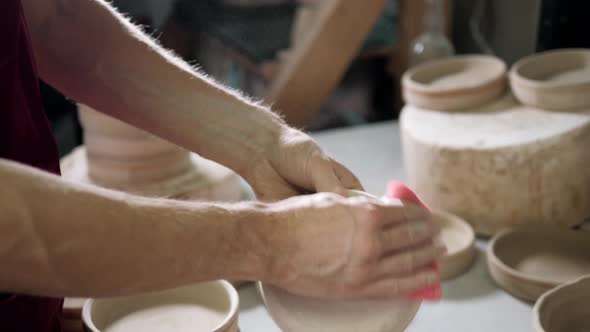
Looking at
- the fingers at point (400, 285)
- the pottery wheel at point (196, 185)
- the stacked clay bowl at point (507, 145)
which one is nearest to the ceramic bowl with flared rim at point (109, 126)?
the pottery wheel at point (196, 185)

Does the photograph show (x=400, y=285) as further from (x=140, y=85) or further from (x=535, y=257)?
(x=535, y=257)

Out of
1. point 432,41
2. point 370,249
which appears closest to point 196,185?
point 370,249

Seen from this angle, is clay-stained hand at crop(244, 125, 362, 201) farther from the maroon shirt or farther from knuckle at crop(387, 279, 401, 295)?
the maroon shirt

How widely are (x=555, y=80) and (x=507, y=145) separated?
1.22 ft

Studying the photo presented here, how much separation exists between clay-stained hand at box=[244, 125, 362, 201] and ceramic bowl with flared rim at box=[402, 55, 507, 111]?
92cm

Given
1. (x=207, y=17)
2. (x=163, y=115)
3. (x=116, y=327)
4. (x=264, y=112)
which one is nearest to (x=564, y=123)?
(x=264, y=112)

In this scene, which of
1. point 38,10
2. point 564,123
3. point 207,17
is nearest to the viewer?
point 38,10

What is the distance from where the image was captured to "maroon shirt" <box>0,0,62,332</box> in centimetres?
95

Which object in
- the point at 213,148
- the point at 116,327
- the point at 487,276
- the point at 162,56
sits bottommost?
the point at 487,276

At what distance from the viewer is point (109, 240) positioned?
746mm

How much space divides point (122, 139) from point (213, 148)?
2.29ft

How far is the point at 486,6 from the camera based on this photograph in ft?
8.74

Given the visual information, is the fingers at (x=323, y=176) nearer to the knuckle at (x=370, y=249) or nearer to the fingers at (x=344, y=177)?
the fingers at (x=344, y=177)

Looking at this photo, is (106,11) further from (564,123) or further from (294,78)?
(294,78)
